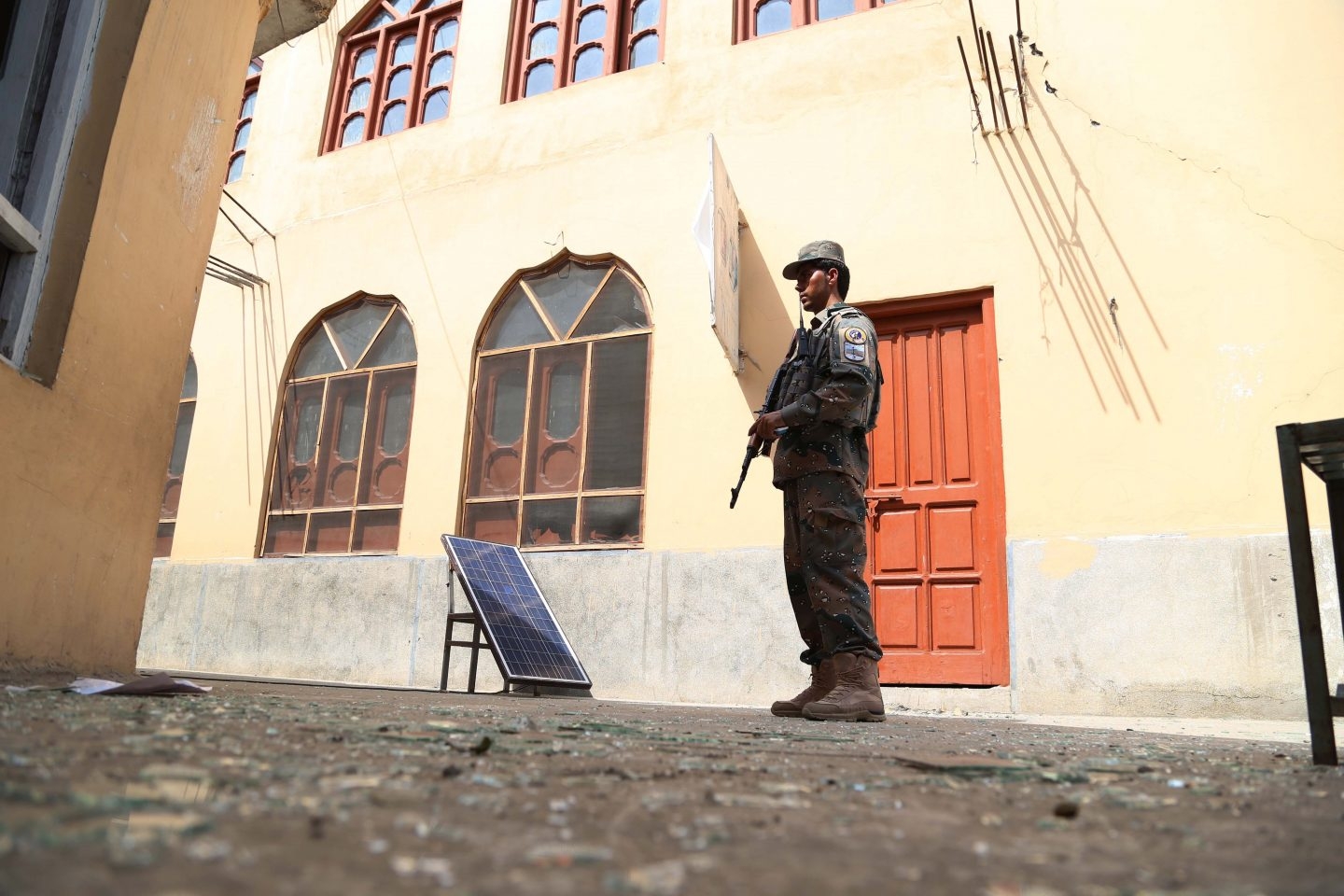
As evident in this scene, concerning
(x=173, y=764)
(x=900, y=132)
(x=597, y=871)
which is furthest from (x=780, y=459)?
(x=900, y=132)

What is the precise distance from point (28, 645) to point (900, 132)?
20.1 ft

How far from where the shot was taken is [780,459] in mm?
4004

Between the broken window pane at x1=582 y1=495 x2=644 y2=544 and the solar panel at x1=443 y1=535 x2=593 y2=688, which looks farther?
the broken window pane at x1=582 y1=495 x2=644 y2=544

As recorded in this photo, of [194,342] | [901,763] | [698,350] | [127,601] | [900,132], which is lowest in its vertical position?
[901,763]

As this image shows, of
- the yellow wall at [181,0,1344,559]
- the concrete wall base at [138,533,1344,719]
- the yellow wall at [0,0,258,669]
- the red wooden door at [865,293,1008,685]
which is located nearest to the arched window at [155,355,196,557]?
the yellow wall at [181,0,1344,559]

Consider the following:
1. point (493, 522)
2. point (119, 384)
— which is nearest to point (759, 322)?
point (493, 522)

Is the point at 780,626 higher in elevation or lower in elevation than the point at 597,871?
higher

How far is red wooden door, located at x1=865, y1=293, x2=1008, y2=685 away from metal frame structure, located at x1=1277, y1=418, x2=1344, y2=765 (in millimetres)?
3651

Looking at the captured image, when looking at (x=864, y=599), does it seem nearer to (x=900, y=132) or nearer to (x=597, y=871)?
(x=597, y=871)

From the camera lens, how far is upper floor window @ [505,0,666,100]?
8.38 metres

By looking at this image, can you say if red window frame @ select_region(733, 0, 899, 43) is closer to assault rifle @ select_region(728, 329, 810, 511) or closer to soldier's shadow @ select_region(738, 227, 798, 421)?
soldier's shadow @ select_region(738, 227, 798, 421)

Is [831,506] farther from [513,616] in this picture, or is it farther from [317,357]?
[317,357]

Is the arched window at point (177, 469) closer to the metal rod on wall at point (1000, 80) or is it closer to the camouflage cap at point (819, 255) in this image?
the camouflage cap at point (819, 255)

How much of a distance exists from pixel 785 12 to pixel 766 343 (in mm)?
3033
